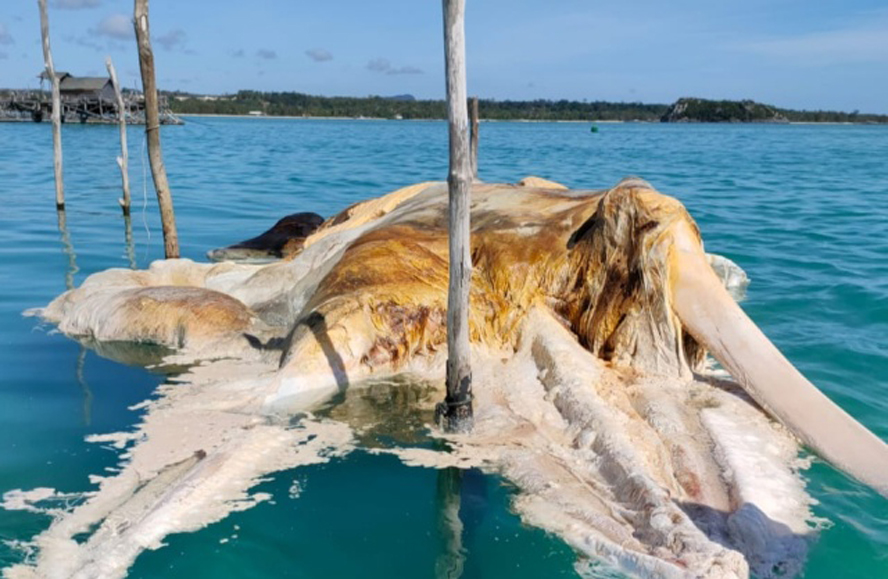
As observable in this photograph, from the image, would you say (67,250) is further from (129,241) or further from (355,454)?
(355,454)

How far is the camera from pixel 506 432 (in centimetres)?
597

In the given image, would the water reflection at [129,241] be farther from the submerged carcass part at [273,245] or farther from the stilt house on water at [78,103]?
the stilt house on water at [78,103]

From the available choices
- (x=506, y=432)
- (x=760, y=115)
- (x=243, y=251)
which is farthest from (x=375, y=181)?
(x=760, y=115)

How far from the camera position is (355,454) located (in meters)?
5.73

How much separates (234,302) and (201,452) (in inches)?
132

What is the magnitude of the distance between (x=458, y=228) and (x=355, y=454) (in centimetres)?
165

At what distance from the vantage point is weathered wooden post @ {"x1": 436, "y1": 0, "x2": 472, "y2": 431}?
539 centimetres

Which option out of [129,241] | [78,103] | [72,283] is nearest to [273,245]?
[72,283]

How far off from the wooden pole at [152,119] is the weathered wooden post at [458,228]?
677cm

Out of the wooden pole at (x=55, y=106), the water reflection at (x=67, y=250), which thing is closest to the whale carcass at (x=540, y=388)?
the water reflection at (x=67, y=250)

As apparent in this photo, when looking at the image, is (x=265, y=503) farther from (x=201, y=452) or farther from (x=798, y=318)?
(x=798, y=318)

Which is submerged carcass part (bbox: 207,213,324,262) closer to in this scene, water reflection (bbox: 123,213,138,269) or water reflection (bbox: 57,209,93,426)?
water reflection (bbox: 123,213,138,269)

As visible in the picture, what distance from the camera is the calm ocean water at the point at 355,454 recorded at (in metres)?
4.64

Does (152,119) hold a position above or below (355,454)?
above
